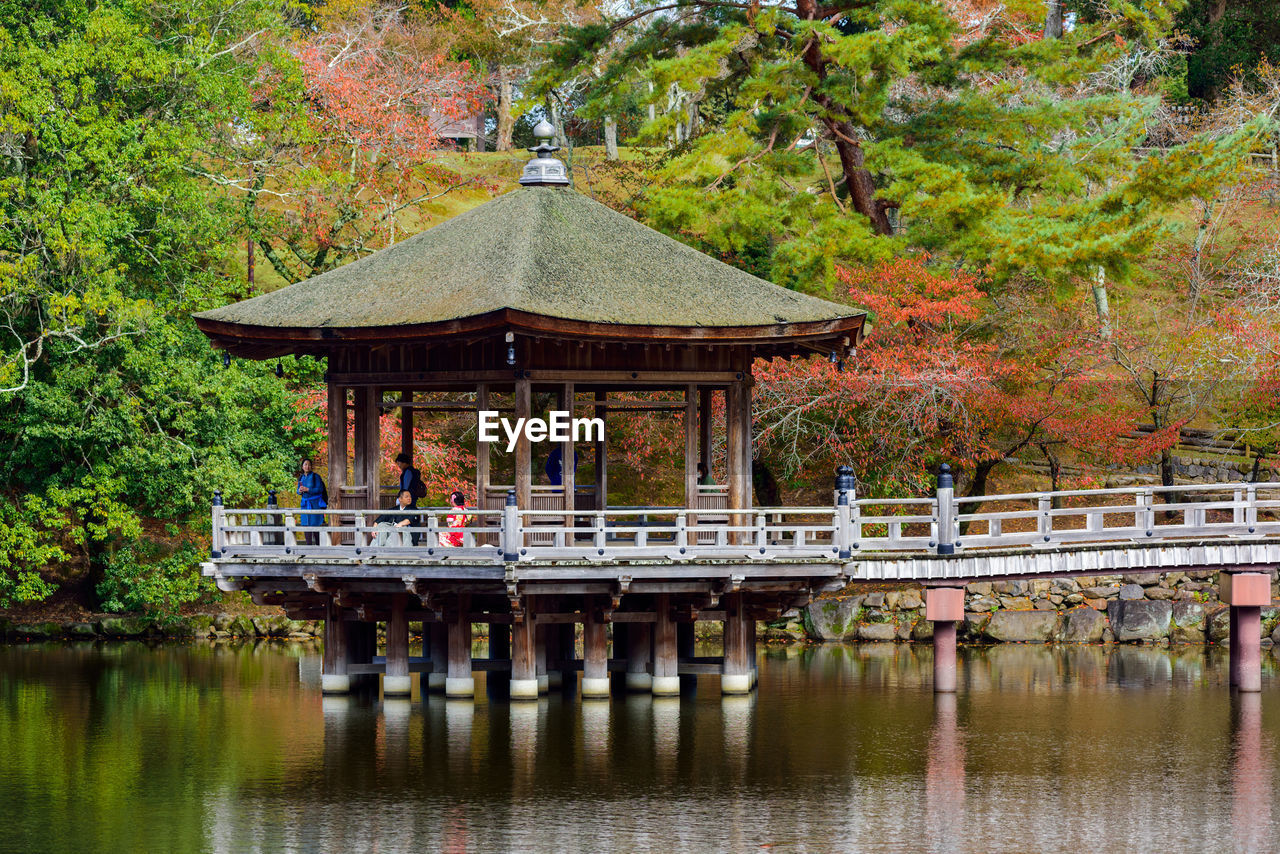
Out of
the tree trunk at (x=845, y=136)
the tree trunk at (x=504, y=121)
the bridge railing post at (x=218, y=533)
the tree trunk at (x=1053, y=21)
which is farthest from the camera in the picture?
the tree trunk at (x=504, y=121)

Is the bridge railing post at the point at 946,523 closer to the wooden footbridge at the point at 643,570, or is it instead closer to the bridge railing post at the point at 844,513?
the wooden footbridge at the point at 643,570

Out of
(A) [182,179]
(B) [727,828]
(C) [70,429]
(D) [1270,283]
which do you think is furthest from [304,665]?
(D) [1270,283]

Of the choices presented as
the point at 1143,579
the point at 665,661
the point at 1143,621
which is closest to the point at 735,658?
the point at 665,661

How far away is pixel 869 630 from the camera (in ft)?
128

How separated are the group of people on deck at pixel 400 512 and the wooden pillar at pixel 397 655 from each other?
1276mm

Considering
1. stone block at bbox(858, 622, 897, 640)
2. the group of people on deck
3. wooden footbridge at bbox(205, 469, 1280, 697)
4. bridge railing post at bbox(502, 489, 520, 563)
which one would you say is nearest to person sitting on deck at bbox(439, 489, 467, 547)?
the group of people on deck

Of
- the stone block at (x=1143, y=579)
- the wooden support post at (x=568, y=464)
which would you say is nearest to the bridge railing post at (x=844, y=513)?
the wooden support post at (x=568, y=464)

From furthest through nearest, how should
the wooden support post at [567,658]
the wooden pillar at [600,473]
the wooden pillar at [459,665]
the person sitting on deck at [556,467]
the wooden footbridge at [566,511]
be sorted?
1. the wooden support post at [567,658]
2. the wooden pillar at [600,473]
3. the wooden pillar at [459,665]
4. the person sitting on deck at [556,467]
5. the wooden footbridge at [566,511]

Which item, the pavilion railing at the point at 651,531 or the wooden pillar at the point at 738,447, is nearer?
the pavilion railing at the point at 651,531

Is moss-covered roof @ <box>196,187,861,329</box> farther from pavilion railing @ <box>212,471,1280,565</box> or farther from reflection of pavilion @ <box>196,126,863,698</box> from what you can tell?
pavilion railing @ <box>212,471,1280,565</box>

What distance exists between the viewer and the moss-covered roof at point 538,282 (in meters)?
26.0

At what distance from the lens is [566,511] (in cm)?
2522

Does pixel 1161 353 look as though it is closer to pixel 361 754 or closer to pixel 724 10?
pixel 724 10

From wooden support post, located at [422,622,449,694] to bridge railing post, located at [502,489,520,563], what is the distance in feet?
11.8
